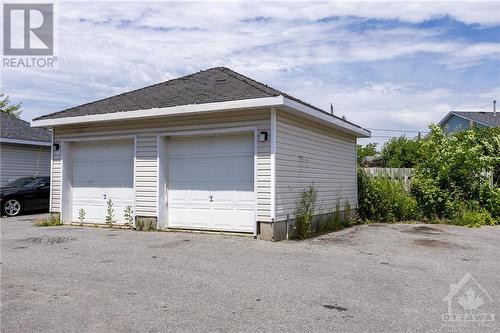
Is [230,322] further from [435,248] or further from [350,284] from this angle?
[435,248]

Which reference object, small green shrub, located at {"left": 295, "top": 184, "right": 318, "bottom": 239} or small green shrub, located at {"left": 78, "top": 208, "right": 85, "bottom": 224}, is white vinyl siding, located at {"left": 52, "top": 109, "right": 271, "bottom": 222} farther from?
small green shrub, located at {"left": 295, "top": 184, "right": 318, "bottom": 239}

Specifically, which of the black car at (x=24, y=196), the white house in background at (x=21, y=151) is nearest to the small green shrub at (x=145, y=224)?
the black car at (x=24, y=196)

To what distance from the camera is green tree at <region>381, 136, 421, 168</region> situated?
2352cm

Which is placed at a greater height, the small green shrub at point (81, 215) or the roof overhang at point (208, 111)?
the roof overhang at point (208, 111)

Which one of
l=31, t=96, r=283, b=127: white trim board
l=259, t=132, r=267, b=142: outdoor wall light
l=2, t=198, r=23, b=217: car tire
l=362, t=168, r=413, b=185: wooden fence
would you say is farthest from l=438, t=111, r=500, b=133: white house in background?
l=2, t=198, r=23, b=217: car tire

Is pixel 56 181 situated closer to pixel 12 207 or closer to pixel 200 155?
pixel 12 207

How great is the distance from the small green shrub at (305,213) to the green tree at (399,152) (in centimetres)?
1349

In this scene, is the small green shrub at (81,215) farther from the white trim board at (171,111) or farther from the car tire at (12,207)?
the car tire at (12,207)

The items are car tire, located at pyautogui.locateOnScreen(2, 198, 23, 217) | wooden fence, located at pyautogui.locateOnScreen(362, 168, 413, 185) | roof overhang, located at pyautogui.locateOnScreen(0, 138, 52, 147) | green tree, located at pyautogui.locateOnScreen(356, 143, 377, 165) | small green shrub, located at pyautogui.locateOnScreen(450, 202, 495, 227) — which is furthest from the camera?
green tree, located at pyautogui.locateOnScreen(356, 143, 377, 165)

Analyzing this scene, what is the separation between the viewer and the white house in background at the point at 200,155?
969cm

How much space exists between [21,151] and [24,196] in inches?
144

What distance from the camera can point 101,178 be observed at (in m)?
12.2

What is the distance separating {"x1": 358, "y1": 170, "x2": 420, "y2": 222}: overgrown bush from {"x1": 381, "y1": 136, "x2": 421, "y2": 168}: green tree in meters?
8.47

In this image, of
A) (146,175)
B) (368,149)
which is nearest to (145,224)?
(146,175)
